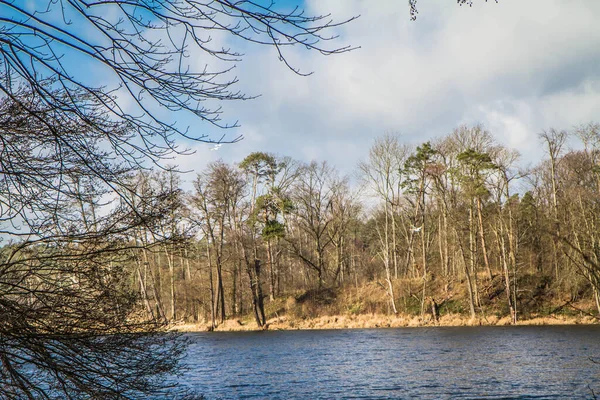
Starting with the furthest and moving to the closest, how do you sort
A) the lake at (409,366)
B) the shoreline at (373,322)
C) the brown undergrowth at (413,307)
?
the brown undergrowth at (413,307), the shoreline at (373,322), the lake at (409,366)

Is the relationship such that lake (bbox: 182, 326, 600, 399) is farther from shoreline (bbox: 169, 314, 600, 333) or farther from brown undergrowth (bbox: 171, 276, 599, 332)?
brown undergrowth (bbox: 171, 276, 599, 332)

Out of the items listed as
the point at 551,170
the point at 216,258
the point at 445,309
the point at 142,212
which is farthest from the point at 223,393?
the point at 551,170

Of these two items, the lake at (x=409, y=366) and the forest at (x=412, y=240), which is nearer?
the lake at (x=409, y=366)

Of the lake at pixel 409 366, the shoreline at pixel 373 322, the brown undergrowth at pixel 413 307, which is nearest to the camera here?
the lake at pixel 409 366

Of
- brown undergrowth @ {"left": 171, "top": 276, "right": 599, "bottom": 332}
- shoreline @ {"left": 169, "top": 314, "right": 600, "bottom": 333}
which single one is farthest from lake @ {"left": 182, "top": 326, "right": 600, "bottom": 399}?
brown undergrowth @ {"left": 171, "top": 276, "right": 599, "bottom": 332}

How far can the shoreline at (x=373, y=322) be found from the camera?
110 feet

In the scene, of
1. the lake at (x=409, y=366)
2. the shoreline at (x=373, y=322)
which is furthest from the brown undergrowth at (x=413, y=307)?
the lake at (x=409, y=366)

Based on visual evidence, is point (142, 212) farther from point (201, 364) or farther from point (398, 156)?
point (398, 156)

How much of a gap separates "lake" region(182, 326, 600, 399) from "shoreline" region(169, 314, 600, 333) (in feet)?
12.7

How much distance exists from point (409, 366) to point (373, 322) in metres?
19.7

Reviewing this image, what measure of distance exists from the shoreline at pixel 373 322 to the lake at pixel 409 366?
3.87m

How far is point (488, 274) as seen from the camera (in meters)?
38.2

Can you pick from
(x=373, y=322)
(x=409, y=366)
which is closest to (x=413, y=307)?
(x=373, y=322)

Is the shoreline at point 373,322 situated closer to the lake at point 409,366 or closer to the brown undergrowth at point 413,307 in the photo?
the brown undergrowth at point 413,307
